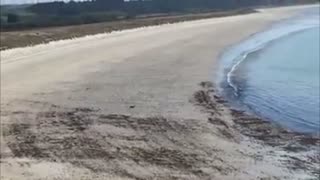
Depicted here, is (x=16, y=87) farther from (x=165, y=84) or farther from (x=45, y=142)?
(x=45, y=142)

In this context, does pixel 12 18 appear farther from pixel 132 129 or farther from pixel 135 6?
pixel 132 129

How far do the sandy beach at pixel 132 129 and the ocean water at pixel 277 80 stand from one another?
76 centimetres

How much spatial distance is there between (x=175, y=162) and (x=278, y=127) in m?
4.42

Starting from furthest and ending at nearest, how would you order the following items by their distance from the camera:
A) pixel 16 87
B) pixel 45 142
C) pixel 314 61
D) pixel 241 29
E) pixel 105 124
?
1. pixel 241 29
2. pixel 314 61
3. pixel 16 87
4. pixel 105 124
5. pixel 45 142

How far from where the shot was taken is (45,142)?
45.7 ft

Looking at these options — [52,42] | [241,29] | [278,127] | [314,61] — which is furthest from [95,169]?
[241,29]

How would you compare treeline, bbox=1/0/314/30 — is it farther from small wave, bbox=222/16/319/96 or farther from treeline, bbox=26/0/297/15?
small wave, bbox=222/16/319/96

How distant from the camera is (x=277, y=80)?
24.5m

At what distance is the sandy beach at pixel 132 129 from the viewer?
1201 centimetres

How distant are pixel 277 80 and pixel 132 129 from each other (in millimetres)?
10526

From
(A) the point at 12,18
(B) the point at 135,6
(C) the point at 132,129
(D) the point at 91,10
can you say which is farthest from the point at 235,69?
(B) the point at 135,6

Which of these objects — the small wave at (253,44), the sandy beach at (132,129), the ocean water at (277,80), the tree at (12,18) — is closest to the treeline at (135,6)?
the tree at (12,18)

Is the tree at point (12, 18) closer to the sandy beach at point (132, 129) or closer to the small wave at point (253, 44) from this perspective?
the small wave at point (253, 44)

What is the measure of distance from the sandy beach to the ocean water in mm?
764
